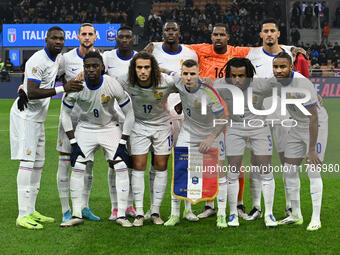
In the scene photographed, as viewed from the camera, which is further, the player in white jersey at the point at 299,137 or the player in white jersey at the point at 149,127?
the player in white jersey at the point at 149,127

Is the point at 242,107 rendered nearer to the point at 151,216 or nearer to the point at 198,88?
the point at 198,88

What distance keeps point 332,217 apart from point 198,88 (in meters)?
2.30

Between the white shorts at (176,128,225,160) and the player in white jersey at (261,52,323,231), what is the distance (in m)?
0.71

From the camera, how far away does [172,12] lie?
34.2 metres

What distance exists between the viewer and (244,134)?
21.7 feet

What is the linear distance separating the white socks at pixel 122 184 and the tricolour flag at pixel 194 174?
1.80ft

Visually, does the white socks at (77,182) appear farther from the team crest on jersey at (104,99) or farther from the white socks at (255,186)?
the white socks at (255,186)

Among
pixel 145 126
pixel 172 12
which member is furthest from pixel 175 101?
pixel 172 12

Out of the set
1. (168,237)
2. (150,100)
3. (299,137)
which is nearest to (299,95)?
(299,137)

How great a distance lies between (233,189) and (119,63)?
213 cm

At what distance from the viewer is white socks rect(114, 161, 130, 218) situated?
22.0ft

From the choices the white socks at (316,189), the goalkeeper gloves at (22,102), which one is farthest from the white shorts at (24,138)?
the white socks at (316,189)

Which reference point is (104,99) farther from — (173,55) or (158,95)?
(173,55)

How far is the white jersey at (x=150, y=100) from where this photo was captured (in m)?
6.77
